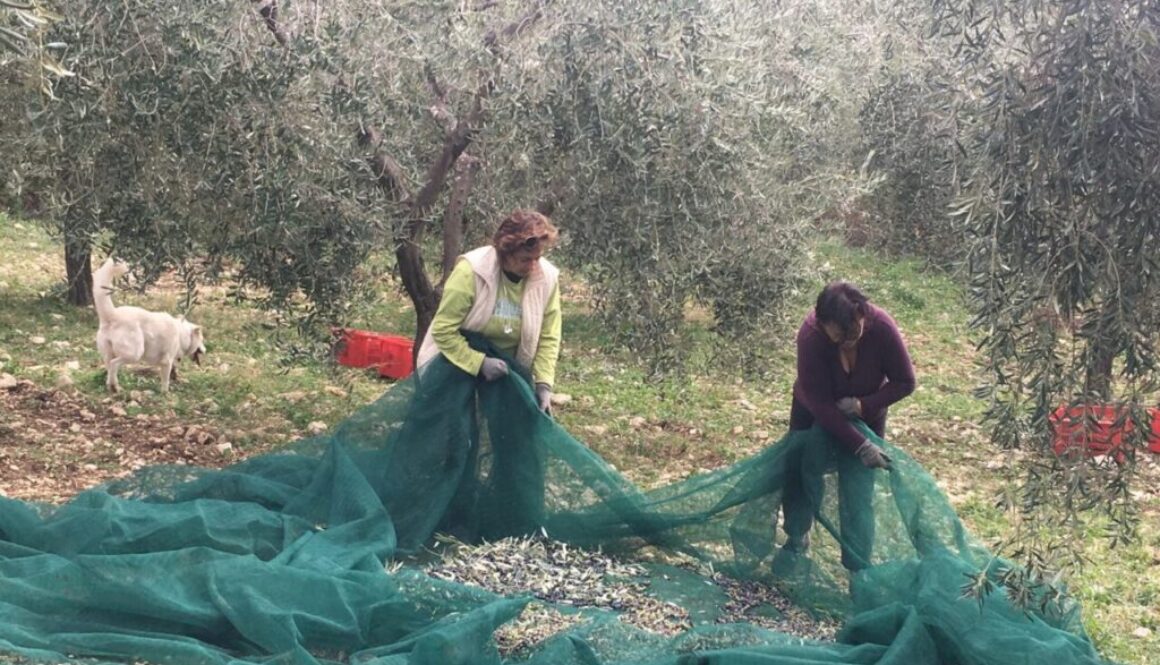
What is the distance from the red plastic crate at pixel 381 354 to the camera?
40.7ft

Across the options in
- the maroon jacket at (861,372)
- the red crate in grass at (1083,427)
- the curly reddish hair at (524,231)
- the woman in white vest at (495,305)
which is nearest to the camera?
the red crate in grass at (1083,427)

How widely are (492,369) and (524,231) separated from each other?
760mm

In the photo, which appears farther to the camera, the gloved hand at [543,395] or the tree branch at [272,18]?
the tree branch at [272,18]

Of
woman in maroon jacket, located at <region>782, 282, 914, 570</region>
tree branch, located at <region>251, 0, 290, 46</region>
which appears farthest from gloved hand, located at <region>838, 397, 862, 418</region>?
Result: tree branch, located at <region>251, 0, 290, 46</region>

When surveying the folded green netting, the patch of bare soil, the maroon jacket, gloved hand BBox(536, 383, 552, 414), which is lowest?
the patch of bare soil

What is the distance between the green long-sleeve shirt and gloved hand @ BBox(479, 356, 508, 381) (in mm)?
35

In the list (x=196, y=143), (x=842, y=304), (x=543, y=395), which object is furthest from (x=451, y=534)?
(x=196, y=143)

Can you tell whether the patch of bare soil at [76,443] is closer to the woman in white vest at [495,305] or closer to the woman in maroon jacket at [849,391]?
the woman in white vest at [495,305]

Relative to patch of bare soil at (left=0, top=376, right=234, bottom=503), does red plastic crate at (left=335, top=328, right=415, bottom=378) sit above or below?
above

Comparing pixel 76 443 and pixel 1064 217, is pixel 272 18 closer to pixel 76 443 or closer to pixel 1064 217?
pixel 76 443

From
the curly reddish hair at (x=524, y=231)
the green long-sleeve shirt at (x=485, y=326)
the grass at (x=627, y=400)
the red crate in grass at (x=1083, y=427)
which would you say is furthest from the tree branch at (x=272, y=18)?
the red crate in grass at (x=1083, y=427)

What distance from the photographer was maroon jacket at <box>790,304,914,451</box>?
6738 mm

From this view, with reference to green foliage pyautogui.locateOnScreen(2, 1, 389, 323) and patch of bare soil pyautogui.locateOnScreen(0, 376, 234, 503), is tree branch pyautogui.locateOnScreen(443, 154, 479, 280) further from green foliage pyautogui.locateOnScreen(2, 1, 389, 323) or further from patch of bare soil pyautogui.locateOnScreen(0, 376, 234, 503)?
patch of bare soil pyautogui.locateOnScreen(0, 376, 234, 503)

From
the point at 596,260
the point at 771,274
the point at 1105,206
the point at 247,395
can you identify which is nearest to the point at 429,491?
the point at 596,260
